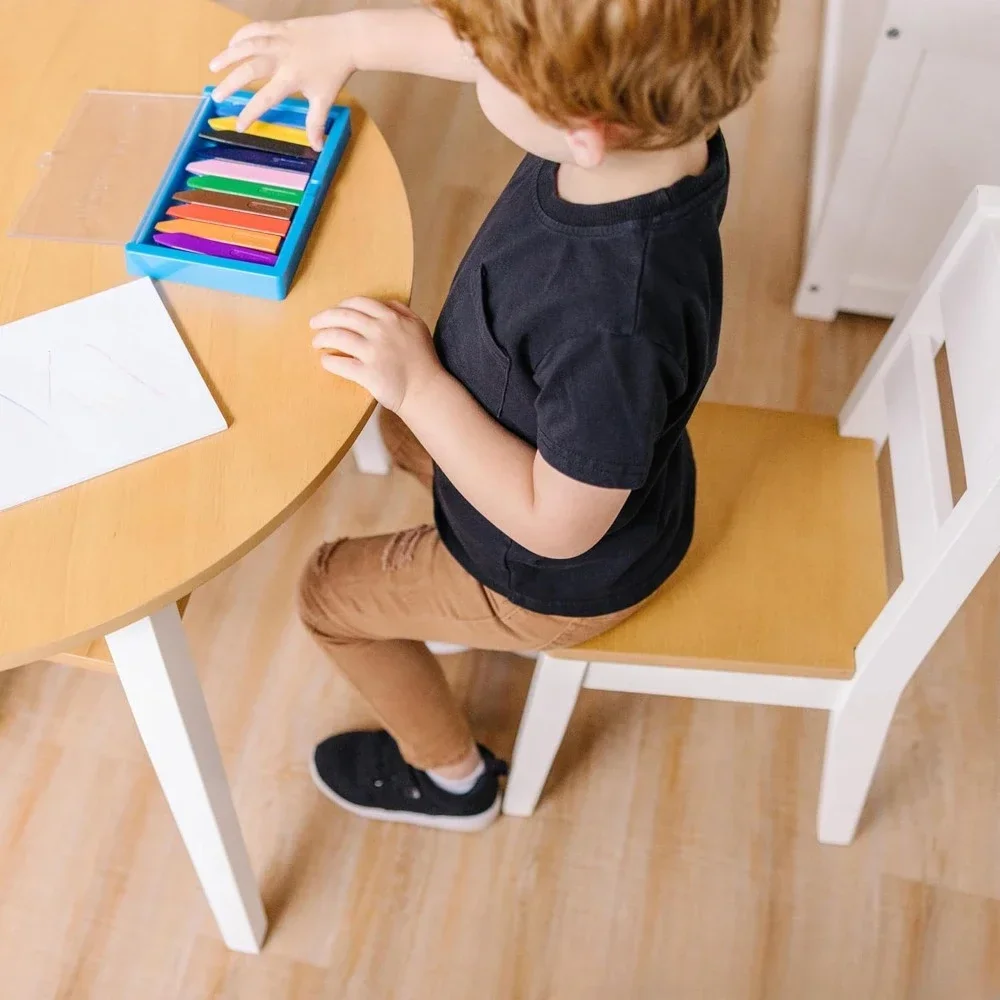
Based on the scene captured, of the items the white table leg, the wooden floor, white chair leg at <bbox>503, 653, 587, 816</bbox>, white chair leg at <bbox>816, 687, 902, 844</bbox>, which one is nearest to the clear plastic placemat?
the white table leg

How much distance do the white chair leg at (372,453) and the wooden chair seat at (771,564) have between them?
0.54 m

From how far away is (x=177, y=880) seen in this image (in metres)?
1.14

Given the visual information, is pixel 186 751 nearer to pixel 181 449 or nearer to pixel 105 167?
pixel 181 449

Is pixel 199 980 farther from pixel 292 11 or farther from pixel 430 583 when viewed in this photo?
pixel 292 11

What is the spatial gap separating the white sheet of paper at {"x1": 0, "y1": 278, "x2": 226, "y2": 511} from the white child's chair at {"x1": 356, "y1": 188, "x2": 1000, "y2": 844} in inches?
15.7

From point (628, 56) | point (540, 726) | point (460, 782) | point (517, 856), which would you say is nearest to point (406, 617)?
point (540, 726)

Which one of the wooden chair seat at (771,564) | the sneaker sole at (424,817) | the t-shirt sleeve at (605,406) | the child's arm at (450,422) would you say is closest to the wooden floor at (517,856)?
the sneaker sole at (424,817)

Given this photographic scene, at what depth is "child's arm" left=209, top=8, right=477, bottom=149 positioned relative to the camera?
84cm

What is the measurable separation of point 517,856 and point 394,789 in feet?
0.54

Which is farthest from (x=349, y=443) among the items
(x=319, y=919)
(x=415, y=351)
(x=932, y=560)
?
(x=319, y=919)

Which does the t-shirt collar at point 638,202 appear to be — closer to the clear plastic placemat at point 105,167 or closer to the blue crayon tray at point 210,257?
the blue crayon tray at point 210,257

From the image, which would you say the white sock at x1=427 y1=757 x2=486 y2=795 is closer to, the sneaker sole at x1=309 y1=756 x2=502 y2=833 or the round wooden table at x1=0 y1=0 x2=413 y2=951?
the sneaker sole at x1=309 y1=756 x2=502 y2=833

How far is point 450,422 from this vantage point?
72 cm

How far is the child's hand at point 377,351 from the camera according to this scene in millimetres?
710
